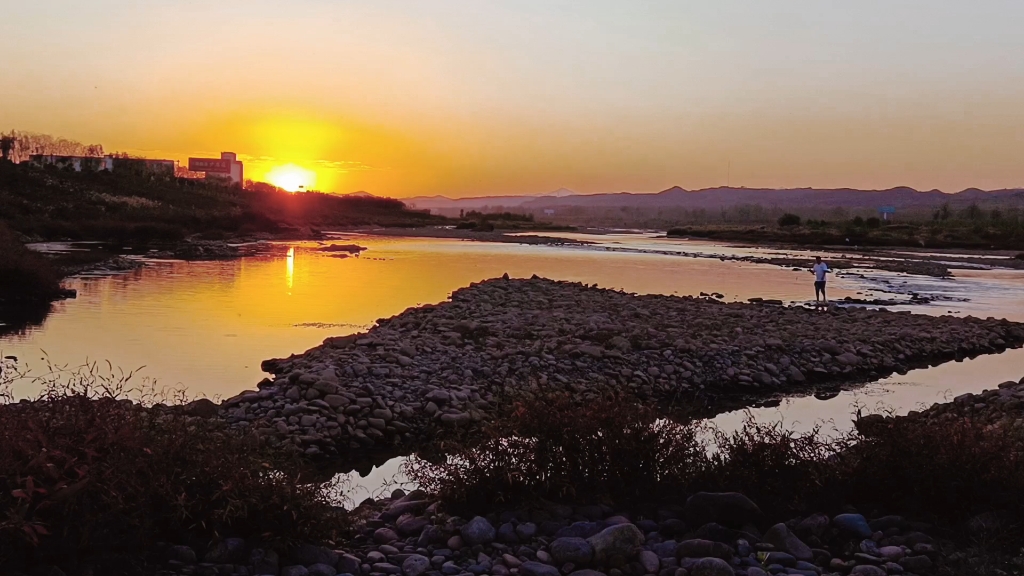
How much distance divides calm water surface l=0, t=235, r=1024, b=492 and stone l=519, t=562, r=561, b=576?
3833mm

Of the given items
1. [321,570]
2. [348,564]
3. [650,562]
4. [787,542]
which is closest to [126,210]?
[348,564]

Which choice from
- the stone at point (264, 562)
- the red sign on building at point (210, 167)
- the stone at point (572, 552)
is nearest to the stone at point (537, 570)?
the stone at point (572, 552)

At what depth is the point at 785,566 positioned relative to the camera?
5.95 metres

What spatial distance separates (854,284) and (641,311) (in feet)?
62.7

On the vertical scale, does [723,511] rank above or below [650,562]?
above

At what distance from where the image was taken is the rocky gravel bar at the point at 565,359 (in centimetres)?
1133

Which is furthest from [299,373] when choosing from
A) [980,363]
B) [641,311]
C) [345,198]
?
[345,198]

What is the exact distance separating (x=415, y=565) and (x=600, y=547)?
1.32 meters

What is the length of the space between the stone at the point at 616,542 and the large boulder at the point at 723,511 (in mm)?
690

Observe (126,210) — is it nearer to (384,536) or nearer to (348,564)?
(384,536)

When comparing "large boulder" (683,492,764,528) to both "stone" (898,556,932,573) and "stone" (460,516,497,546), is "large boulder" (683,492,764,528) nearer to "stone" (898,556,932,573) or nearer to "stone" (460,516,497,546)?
"stone" (898,556,932,573)

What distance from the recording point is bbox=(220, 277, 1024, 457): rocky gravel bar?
11.3m

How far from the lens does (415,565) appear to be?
5.74 metres

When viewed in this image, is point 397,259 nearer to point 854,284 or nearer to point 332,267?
point 332,267
